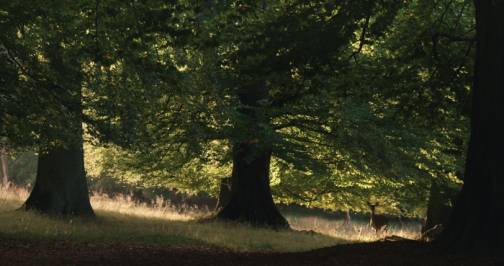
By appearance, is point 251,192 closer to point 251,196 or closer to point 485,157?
point 251,196

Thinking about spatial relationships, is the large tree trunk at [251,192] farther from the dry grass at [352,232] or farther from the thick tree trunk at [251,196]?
the dry grass at [352,232]

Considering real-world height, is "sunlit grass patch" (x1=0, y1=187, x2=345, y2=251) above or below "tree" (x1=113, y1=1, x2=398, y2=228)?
below

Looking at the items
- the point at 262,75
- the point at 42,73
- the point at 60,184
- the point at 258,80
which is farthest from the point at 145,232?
the point at 262,75

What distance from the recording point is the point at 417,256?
8883 mm

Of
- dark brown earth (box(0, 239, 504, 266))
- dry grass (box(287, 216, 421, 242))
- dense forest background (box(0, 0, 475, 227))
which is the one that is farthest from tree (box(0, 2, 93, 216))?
dry grass (box(287, 216, 421, 242))

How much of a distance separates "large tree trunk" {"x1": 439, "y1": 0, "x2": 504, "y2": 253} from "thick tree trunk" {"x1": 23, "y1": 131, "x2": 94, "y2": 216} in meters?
11.3

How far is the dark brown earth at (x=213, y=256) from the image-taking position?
863cm

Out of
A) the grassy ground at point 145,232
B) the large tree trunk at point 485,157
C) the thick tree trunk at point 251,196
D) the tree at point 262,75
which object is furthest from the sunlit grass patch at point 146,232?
the large tree trunk at point 485,157

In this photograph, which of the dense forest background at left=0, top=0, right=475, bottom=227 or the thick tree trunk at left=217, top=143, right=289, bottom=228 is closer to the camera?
the dense forest background at left=0, top=0, right=475, bottom=227

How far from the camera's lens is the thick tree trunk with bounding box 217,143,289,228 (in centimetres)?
2039

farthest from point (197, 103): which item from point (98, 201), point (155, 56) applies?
point (98, 201)

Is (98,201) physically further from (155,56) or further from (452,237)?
(452,237)

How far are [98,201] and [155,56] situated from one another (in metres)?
15.4

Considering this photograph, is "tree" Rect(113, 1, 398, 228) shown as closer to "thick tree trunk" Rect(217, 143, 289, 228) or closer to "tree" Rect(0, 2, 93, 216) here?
"thick tree trunk" Rect(217, 143, 289, 228)
